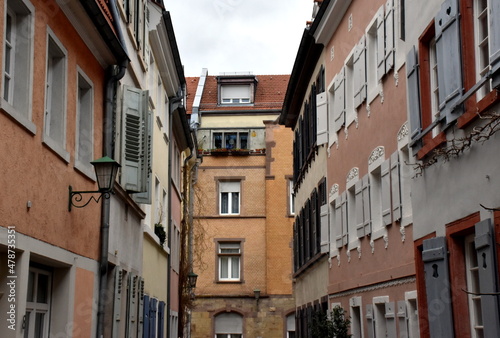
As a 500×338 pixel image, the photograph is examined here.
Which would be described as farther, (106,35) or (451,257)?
(106,35)

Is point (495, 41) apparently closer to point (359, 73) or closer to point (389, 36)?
point (389, 36)

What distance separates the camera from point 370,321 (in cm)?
1544

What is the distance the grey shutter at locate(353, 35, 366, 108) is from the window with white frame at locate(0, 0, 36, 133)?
27.1 ft

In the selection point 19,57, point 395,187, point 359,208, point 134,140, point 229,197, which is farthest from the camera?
point 229,197

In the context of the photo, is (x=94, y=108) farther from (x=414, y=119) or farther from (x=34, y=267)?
(x=414, y=119)

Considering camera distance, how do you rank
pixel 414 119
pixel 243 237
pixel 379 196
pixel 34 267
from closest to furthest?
1. pixel 34 267
2. pixel 414 119
3. pixel 379 196
4. pixel 243 237

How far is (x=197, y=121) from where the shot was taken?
40812 mm

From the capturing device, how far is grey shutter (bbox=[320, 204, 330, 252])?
2019 cm

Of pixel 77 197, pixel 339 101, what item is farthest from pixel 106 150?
pixel 339 101

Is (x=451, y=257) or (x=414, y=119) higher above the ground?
(x=414, y=119)

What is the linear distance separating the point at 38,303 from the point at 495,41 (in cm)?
601

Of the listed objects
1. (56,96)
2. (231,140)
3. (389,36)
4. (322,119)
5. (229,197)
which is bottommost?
(56,96)

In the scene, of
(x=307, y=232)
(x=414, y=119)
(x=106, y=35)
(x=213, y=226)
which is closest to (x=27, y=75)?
(x=106, y=35)

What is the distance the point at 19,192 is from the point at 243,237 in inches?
1239
